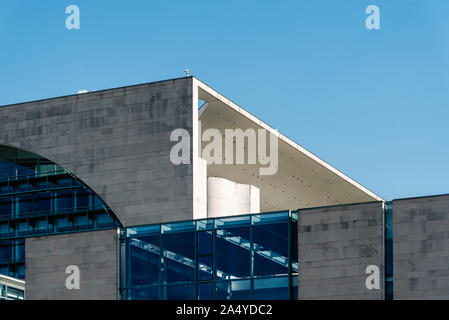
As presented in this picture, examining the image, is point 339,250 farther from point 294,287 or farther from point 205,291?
point 205,291

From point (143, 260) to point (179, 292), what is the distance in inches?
Answer: 102

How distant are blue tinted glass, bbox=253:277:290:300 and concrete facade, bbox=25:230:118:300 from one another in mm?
7304

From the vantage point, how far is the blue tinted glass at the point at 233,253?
54.5 m

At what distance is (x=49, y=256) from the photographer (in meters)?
58.4

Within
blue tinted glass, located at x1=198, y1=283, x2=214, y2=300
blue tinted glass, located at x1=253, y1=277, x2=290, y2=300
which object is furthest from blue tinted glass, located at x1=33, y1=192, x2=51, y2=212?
blue tinted glass, located at x1=253, y1=277, x2=290, y2=300

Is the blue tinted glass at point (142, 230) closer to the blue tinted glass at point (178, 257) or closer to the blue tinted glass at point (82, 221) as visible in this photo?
the blue tinted glass at point (178, 257)

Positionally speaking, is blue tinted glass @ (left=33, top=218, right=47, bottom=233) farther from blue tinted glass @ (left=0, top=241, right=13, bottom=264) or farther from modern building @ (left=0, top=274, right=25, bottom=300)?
modern building @ (left=0, top=274, right=25, bottom=300)

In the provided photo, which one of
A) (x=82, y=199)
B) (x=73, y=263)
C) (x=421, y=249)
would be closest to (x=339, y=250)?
(x=421, y=249)

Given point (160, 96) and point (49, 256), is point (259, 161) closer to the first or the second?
point (160, 96)

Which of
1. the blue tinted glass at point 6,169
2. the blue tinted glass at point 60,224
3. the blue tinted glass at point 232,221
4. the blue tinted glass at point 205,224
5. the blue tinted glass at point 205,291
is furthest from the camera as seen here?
the blue tinted glass at point 6,169

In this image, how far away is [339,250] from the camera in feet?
171

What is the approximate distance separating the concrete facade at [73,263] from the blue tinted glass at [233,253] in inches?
210

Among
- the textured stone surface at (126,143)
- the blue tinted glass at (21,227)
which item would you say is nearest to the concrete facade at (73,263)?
the textured stone surface at (126,143)
